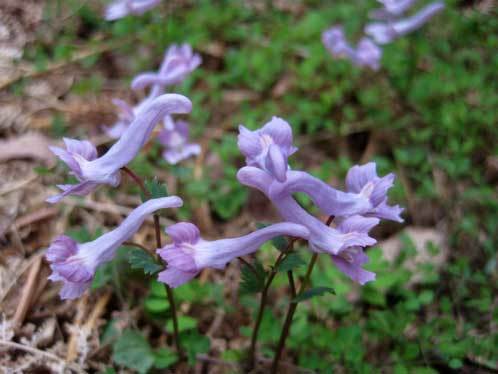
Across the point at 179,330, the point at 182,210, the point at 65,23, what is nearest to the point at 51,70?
the point at 65,23

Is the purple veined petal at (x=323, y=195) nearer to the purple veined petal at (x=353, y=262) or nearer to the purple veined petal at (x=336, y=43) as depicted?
the purple veined petal at (x=353, y=262)

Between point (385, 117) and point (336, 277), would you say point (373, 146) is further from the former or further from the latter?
point (336, 277)

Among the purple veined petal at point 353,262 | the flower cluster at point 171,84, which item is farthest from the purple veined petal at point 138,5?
the purple veined petal at point 353,262

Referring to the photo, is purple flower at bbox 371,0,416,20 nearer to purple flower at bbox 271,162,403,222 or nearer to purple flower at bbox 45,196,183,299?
purple flower at bbox 271,162,403,222

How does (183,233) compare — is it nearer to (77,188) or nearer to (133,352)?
(77,188)

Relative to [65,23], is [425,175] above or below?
below

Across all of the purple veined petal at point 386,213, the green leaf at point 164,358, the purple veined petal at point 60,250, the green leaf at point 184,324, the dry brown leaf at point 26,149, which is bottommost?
the green leaf at point 164,358

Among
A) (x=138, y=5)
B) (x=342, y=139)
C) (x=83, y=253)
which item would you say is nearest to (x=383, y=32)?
(x=342, y=139)
